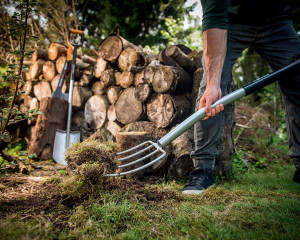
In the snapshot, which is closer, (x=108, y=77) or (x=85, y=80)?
(x=108, y=77)

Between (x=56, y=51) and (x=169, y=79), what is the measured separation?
2466mm

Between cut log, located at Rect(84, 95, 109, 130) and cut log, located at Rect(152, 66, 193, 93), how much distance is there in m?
1.06

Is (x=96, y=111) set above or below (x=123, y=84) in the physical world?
below

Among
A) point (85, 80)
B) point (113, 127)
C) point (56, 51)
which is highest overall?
point (56, 51)

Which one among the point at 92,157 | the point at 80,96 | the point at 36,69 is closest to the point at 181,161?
the point at 92,157

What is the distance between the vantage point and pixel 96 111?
3.38 meters

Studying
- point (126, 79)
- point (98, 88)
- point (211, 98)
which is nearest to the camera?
point (211, 98)

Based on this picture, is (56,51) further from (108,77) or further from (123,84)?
(123,84)

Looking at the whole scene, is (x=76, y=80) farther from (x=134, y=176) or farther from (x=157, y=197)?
(x=157, y=197)

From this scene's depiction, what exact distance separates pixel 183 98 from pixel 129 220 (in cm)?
168

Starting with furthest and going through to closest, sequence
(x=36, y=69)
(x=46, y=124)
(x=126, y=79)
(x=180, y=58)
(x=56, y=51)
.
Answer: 1. (x=36, y=69)
2. (x=56, y=51)
3. (x=46, y=124)
4. (x=126, y=79)
5. (x=180, y=58)

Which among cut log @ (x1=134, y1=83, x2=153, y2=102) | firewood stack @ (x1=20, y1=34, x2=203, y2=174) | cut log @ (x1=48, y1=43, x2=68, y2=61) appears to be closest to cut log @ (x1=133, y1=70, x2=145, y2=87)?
firewood stack @ (x1=20, y1=34, x2=203, y2=174)

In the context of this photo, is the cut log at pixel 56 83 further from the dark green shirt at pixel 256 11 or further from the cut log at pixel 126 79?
the dark green shirt at pixel 256 11

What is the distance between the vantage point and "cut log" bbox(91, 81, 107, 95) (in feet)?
11.5
